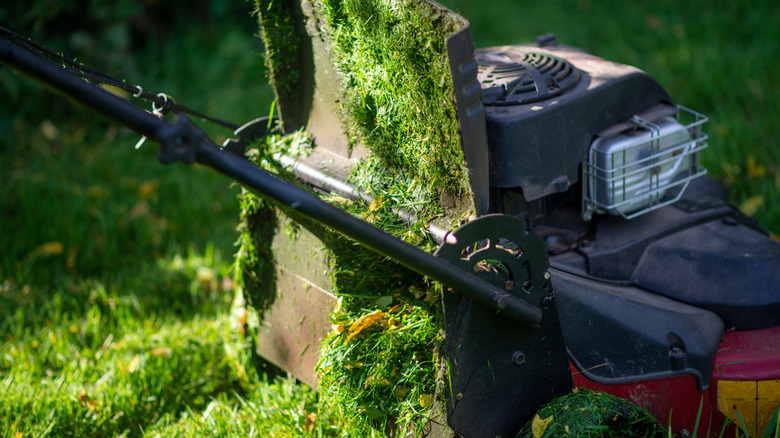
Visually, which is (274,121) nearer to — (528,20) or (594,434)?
(594,434)

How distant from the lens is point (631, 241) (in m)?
2.04

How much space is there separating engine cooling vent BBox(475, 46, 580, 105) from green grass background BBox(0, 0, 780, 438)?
96 centimetres

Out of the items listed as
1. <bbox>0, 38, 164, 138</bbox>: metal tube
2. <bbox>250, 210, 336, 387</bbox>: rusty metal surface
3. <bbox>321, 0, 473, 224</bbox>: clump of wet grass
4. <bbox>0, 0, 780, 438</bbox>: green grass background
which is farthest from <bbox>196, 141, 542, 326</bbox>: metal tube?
<bbox>0, 0, 780, 438</bbox>: green grass background

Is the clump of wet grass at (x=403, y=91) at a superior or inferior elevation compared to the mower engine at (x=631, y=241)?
superior

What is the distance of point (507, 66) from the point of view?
6.44 feet

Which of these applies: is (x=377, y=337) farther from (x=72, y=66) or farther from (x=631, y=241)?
(x=72, y=66)

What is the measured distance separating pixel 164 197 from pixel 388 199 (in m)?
2.02

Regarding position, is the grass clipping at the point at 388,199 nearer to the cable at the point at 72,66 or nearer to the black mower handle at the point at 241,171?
the black mower handle at the point at 241,171

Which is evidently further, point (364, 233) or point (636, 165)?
point (636, 165)

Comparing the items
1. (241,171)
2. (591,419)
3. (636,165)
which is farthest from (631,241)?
(241,171)

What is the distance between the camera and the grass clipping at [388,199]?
162 cm

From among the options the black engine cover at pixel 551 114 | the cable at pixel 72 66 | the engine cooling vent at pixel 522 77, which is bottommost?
the black engine cover at pixel 551 114

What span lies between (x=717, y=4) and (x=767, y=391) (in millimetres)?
3609

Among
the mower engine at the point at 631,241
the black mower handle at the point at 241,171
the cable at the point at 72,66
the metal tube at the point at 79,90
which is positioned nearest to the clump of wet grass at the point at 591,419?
the mower engine at the point at 631,241
